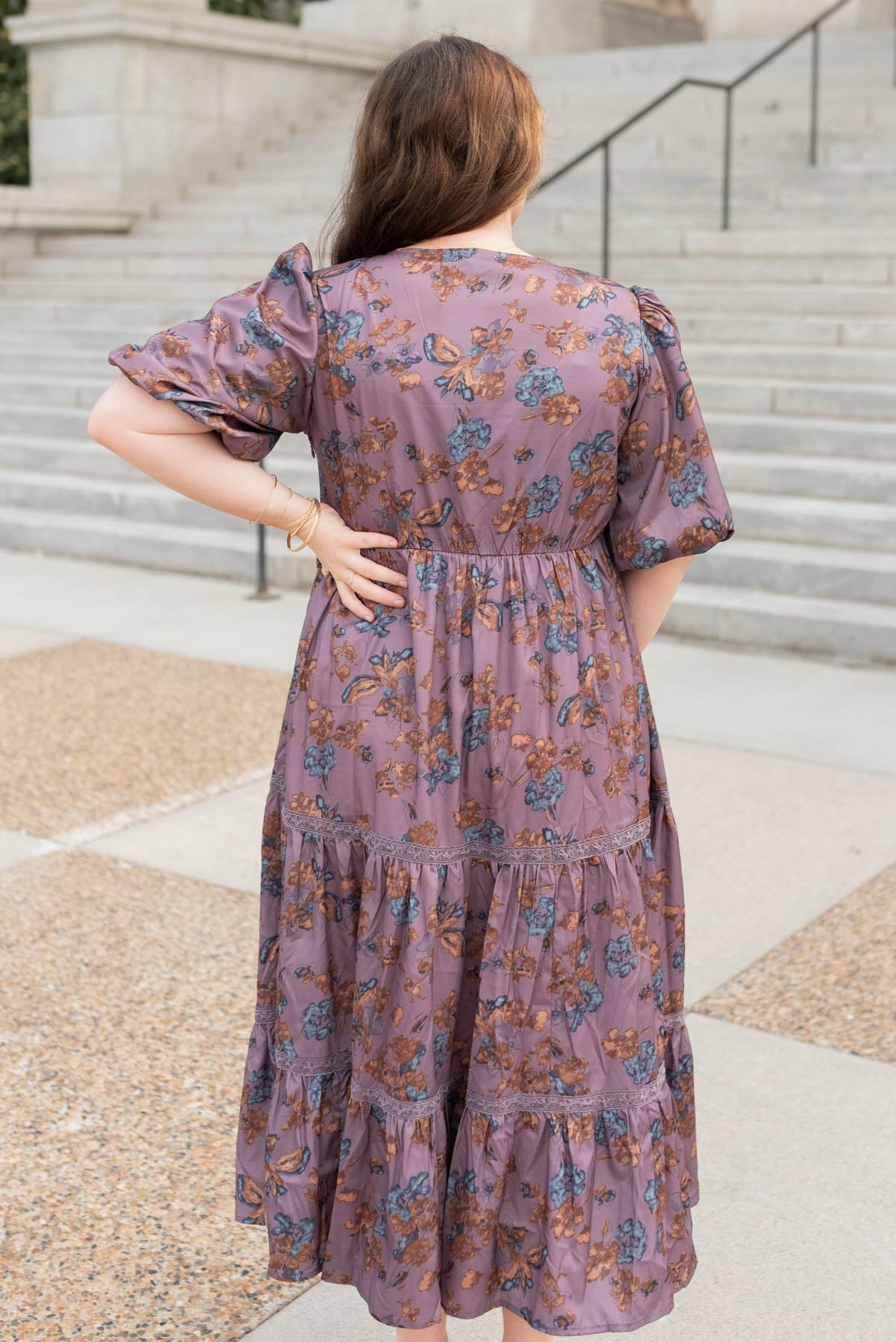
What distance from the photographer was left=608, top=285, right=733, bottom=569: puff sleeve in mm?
2174

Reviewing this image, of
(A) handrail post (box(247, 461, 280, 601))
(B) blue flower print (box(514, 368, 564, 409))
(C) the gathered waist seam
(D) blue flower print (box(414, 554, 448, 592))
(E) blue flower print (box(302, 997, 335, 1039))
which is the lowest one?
(A) handrail post (box(247, 461, 280, 601))

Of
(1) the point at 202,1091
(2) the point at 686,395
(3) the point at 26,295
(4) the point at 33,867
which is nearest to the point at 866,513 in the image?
(4) the point at 33,867

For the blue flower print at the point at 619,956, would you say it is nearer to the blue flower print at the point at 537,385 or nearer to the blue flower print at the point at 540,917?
the blue flower print at the point at 540,917

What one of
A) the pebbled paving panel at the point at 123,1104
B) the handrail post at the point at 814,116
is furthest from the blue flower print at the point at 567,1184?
the handrail post at the point at 814,116

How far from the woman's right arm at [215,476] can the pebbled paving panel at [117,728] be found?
288 centimetres

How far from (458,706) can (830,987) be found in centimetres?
208

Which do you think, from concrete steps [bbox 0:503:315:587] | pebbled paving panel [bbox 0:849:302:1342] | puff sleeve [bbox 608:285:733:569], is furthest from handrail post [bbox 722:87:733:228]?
puff sleeve [bbox 608:285:733:569]

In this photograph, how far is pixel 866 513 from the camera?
746 centimetres

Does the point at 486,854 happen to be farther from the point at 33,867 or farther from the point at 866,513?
the point at 866,513

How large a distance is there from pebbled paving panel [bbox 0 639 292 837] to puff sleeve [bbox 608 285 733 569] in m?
3.08

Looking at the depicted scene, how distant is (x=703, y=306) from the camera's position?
998 centimetres

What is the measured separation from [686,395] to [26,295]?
40.7 feet

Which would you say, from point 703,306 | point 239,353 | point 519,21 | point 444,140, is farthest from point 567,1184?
point 519,21

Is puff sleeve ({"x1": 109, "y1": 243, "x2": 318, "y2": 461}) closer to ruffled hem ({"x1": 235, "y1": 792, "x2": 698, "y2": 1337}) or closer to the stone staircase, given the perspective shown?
ruffled hem ({"x1": 235, "y1": 792, "x2": 698, "y2": 1337})
